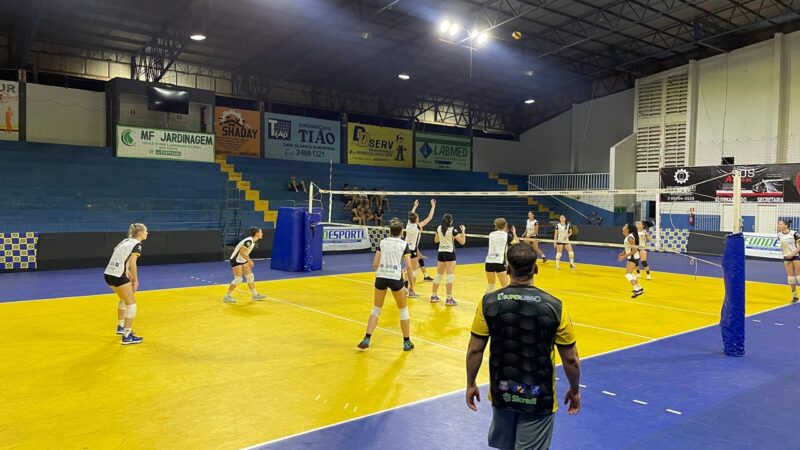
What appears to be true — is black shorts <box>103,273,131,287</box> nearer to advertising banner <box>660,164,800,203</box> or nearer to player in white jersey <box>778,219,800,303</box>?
player in white jersey <box>778,219,800,303</box>

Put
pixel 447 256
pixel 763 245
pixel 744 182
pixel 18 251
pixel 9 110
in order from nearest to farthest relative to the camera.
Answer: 1. pixel 447 256
2. pixel 18 251
3. pixel 9 110
4. pixel 763 245
5. pixel 744 182

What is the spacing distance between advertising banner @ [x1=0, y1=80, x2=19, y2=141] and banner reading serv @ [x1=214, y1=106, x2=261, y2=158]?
8.40 meters

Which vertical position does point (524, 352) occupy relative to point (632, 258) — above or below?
above

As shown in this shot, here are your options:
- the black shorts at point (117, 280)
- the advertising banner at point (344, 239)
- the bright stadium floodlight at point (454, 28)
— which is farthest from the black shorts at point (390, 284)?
the bright stadium floodlight at point (454, 28)

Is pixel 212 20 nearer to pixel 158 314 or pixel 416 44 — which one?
pixel 416 44

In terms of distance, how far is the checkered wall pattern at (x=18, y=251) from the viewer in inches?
651

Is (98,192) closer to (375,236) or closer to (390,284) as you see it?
(375,236)

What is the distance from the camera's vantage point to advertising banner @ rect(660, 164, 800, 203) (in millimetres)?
22984

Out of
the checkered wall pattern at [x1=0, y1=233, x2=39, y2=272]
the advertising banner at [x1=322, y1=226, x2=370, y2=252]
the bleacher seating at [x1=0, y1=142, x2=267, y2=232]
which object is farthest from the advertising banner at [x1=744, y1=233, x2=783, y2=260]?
the checkered wall pattern at [x1=0, y1=233, x2=39, y2=272]

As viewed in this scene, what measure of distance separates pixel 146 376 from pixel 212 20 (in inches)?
758

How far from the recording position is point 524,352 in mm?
3426

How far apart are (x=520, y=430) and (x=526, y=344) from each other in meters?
0.56

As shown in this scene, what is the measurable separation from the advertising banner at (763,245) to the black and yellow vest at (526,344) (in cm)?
2418

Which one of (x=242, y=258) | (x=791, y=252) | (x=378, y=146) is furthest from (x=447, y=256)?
(x=378, y=146)
